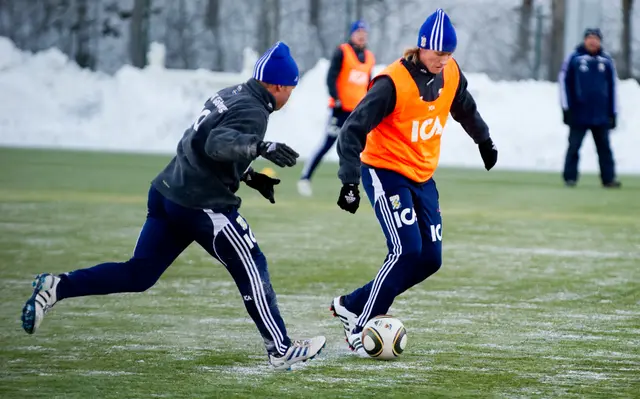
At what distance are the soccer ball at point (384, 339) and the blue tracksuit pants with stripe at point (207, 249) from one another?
0.54 metres

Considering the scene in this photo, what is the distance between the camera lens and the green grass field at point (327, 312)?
647 centimetres

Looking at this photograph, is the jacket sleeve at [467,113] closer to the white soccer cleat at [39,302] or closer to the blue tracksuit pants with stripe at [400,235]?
the blue tracksuit pants with stripe at [400,235]

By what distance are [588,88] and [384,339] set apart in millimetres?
13513

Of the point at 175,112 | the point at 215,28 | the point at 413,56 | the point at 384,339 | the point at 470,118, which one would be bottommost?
the point at 175,112

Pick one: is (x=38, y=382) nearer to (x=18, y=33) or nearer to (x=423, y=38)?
(x=423, y=38)

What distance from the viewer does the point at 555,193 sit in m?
18.9

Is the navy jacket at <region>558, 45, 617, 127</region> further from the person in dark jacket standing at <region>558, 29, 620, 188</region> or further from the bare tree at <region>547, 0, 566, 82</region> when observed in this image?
the bare tree at <region>547, 0, 566, 82</region>

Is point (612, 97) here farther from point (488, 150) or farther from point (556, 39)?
point (556, 39)

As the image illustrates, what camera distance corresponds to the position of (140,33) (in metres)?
36.1

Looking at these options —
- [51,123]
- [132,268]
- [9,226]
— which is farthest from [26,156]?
[132,268]

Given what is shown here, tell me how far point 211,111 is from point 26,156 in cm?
1809

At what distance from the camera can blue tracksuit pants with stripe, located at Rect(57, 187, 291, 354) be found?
267 inches

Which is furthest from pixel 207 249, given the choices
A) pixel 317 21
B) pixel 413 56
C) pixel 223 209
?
A: pixel 317 21

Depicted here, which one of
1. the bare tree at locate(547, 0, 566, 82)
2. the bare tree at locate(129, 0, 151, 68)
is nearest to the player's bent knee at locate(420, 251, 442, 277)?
the bare tree at locate(547, 0, 566, 82)
